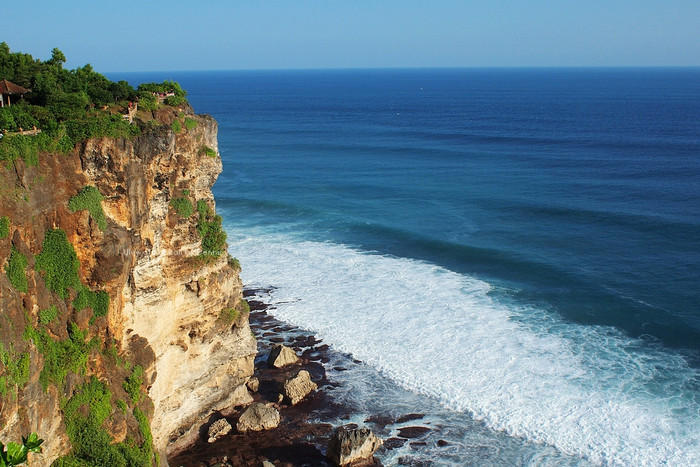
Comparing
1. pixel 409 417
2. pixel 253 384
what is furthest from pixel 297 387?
pixel 409 417

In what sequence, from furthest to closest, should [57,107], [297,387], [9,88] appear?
[297,387] → [9,88] → [57,107]

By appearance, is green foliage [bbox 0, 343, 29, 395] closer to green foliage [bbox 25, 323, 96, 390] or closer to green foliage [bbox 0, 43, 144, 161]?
green foliage [bbox 25, 323, 96, 390]

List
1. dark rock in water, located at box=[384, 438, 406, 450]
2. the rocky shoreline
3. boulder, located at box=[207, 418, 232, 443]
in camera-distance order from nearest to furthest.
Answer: the rocky shoreline, boulder, located at box=[207, 418, 232, 443], dark rock in water, located at box=[384, 438, 406, 450]

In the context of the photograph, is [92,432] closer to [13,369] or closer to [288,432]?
[13,369]

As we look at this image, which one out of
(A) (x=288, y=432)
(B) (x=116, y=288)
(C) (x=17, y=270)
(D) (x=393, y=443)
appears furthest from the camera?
(A) (x=288, y=432)

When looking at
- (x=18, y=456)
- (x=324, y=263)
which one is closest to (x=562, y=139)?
(x=324, y=263)

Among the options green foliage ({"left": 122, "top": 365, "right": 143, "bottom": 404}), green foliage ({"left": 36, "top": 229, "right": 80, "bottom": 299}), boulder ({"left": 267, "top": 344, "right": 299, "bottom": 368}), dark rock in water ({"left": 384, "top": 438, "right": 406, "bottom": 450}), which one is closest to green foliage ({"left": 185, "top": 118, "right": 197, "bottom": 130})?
Result: green foliage ({"left": 36, "top": 229, "right": 80, "bottom": 299})

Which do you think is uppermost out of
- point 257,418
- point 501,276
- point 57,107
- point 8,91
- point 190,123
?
point 8,91
